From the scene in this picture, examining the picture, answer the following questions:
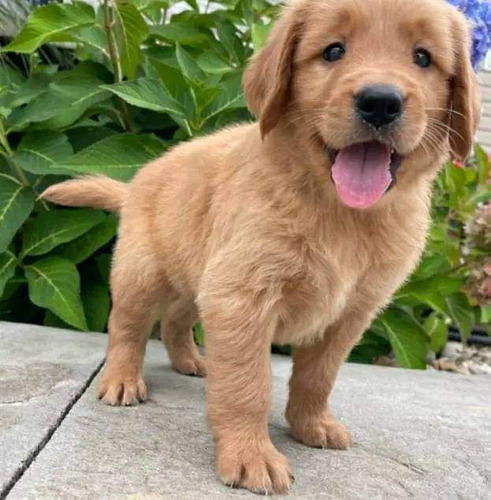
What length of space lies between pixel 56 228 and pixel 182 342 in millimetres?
1090

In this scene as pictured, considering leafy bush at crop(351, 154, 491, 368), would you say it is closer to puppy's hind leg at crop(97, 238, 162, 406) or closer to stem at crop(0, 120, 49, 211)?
puppy's hind leg at crop(97, 238, 162, 406)

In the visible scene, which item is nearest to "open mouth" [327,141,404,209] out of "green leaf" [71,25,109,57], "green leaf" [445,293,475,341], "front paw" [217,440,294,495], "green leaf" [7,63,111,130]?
"front paw" [217,440,294,495]

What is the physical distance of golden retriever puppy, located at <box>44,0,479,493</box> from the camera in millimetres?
2117

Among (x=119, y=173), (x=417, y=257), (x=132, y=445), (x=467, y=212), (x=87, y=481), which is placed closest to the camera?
(x=87, y=481)

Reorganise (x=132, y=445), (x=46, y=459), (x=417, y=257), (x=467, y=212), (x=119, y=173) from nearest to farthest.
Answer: (x=46, y=459) → (x=132, y=445) → (x=417, y=257) → (x=119, y=173) → (x=467, y=212)

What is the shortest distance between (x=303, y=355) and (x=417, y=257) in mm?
525

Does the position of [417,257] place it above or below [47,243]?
above

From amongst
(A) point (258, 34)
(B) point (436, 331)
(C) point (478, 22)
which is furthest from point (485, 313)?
(A) point (258, 34)

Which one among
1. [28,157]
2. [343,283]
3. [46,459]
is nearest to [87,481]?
[46,459]

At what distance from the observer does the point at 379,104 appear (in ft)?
6.59

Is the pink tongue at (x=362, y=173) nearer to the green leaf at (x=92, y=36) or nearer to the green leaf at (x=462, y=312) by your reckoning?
the green leaf at (x=92, y=36)

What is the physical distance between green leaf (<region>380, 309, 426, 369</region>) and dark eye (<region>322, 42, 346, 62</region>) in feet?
7.33

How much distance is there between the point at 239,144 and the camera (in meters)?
2.61

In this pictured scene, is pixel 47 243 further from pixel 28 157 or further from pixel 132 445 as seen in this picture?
pixel 132 445
